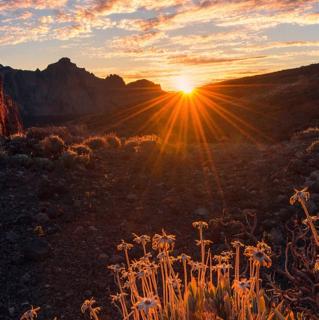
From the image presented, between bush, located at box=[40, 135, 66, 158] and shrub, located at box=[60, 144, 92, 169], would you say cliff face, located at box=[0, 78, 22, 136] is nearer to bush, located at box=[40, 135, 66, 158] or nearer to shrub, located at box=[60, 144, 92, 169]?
bush, located at box=[40, 135, 66, 158]

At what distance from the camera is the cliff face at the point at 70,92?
412 ft

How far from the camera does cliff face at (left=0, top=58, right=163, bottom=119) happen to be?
125m

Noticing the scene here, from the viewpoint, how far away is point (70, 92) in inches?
4938

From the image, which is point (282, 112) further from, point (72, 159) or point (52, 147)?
point (72, 159)

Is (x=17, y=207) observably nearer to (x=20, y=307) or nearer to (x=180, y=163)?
(x=20, y=307)

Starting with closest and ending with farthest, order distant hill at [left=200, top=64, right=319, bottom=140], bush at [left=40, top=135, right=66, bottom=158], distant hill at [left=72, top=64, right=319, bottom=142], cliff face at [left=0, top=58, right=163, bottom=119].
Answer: bush at [left=40, top=135, right=66, bottom=158] → distant hill at [left=72, top=64, right=319, bottom=142] → distant hill at [left=200, top=64, right=319, bottom=140] → cliff face at [left=0, top=58, right=163, bottom=119]

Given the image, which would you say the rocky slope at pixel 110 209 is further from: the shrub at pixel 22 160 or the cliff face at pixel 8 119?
the cliff face at pixel 8 119

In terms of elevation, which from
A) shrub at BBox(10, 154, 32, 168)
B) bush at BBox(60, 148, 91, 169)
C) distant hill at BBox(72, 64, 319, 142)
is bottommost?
distant hill at BBox(72, 64, 319, 142)

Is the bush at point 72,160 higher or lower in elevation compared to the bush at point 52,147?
lower

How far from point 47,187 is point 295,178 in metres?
6.11

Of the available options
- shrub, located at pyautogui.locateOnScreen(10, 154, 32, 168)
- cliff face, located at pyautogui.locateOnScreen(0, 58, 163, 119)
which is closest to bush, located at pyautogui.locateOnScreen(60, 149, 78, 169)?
shrub, located at pyautogui.locateOnScreen(10, 154, 32, 168)

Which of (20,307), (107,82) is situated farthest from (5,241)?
(107,82)

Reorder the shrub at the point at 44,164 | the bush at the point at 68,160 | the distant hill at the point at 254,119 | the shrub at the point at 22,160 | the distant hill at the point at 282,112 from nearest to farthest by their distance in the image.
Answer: the shrub at the point at 44,164 → the shrub at the point at 22,160 → the bush at the point at 68,160 → the distant hill at the point at 254,119 → the distant hill at the point at 282,112

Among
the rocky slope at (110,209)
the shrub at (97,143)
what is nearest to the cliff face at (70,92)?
the shrub at (97,143)
